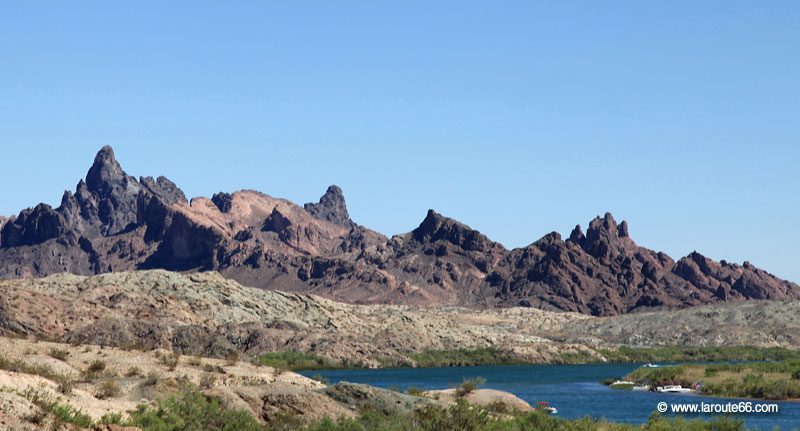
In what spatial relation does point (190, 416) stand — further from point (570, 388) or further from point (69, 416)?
point (570, 388)

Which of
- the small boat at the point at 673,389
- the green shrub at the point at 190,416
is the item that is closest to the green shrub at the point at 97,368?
the green shrub at the point at 190,416

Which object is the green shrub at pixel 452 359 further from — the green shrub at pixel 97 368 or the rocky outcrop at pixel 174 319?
the green shrub at pixel 97 368

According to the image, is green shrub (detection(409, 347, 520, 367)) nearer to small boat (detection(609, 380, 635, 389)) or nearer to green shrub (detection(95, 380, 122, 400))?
small boat (detection(609, 380, 635, 389))

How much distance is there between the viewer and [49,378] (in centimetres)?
Result: 4444

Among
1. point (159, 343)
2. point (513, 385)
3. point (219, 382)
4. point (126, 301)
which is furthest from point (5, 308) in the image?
point (219, 382)

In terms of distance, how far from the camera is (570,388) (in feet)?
407

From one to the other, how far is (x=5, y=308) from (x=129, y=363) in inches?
2835

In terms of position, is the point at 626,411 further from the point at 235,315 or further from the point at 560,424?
the point at 235,315

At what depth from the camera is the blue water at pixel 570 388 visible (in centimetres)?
8269

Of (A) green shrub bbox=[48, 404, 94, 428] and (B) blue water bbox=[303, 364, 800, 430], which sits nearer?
(A) green shrub bbox=[48, 404, 94, 428]

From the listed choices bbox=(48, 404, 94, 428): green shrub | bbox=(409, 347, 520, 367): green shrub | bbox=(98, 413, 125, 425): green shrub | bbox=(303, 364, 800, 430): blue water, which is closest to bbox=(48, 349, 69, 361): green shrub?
bbox=(98, 413, 125, 425): green shrub

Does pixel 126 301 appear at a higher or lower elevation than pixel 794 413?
higher

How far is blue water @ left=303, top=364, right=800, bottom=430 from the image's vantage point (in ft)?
271

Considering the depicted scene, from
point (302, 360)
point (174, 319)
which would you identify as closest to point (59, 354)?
point (174, 319)
